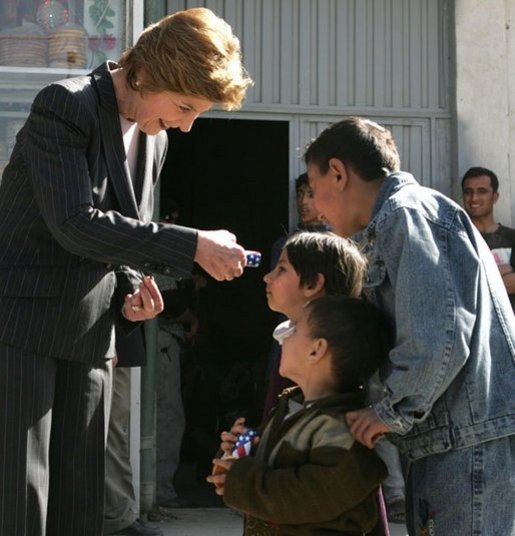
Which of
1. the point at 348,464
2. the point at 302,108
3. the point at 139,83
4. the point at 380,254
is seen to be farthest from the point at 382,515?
the point at 302,108

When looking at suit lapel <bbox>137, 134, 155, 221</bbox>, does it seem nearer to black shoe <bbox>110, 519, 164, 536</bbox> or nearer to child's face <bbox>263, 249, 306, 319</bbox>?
child's face <bbox>263, 249, 306, 319</bbox>

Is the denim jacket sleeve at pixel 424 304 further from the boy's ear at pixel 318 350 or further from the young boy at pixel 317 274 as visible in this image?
the young boy at pixel 317 274

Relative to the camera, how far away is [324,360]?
10.5ft

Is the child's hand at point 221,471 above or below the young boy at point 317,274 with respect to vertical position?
below

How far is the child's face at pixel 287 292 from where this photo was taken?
3.62m

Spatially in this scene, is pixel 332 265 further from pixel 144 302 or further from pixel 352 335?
pixel 144 302

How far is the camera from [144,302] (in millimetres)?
3738

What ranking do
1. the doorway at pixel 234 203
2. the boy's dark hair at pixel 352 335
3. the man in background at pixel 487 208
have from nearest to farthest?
the boy's dark hair at pixel 352 335 → the man in background at pixel 487 208 → the doorway at pixel 234 203

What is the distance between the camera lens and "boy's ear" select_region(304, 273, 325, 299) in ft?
11.8

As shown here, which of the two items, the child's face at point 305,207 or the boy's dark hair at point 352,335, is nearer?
the boy's dark hair at point 352,335

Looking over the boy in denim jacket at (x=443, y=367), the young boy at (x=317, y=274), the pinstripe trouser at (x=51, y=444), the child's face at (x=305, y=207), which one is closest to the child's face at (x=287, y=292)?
the young boy at (x=317, y=274)

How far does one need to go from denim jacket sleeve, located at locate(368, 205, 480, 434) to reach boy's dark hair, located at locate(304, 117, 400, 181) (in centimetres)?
28

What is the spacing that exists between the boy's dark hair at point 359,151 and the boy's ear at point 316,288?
424 mm

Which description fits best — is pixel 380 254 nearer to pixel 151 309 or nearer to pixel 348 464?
pixel 348 464
